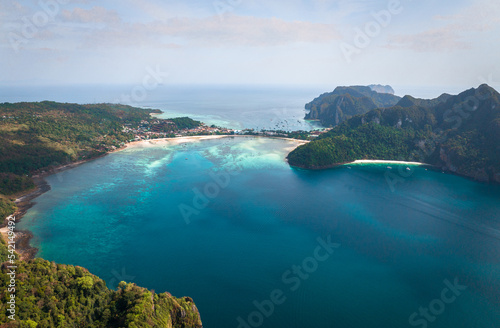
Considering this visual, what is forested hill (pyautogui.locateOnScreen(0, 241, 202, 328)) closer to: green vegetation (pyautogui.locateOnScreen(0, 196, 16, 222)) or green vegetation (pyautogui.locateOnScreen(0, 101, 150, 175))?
green vegetation (pyautogui.locateOnScreen(0, 196, 16, 222))

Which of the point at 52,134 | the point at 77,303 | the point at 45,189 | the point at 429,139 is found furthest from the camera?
the point at 429,139

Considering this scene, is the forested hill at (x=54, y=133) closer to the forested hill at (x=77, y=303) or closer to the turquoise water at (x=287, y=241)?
the turquoise water at (x=287, y=241)

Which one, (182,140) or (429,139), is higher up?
(429,139)

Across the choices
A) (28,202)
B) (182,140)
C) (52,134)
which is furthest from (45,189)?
(182,140)

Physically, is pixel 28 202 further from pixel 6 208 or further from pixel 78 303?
pixel 78 303

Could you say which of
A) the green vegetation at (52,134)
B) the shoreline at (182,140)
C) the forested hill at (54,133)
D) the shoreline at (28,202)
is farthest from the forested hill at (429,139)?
the green vegetation at (52,134)

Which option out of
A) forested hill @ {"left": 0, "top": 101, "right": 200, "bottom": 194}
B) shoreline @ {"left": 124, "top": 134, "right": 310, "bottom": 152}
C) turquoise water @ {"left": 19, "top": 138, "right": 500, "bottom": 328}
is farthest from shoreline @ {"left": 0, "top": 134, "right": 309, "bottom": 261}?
shoreline @ {"left": 124, "top": 134, "right": 310, "bottom": 152}
